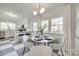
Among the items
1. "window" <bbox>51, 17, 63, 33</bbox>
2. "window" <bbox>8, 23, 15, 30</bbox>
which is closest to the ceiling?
"window" <bbox>8, 23, 15, 30</bbox>

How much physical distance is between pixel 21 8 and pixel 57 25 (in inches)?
34.9

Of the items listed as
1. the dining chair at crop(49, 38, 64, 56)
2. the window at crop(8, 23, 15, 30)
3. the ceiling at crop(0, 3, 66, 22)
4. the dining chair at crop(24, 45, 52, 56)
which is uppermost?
the ceiling at crop(0, 3, 66, 22)

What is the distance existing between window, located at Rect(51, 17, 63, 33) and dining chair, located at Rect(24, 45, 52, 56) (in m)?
0.42

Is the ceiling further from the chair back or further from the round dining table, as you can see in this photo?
the chair back

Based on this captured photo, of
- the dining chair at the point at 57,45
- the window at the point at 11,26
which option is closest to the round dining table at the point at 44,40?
the dining chair at the point at 57,45

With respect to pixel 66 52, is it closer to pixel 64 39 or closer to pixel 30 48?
pixel 64 39

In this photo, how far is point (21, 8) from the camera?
2086 millimetres

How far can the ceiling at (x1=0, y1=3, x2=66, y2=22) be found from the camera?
6.64 feet

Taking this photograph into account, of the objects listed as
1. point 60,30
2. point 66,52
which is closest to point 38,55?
point 66,52

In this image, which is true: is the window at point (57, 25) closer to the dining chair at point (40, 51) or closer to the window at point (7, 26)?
the dining chair at point (40, 51)

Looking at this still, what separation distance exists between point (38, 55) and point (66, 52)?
61 cm

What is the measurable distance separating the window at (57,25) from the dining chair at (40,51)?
424mm

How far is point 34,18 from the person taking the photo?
2.14 metres

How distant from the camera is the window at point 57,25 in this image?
6.94ft
